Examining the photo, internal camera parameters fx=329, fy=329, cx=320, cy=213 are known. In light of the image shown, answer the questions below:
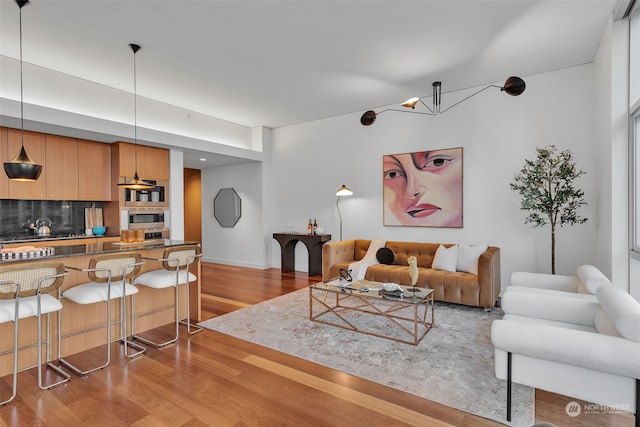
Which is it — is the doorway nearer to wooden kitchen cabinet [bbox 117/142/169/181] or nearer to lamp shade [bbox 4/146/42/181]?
wooden kitchen cabinet [bbox 117/142/169/181]

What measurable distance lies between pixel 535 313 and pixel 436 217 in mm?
2788

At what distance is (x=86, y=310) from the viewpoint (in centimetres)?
311

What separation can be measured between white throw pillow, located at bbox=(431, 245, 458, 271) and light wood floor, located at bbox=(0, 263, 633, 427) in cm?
240

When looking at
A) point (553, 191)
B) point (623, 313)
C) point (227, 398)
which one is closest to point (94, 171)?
point (227, 398)

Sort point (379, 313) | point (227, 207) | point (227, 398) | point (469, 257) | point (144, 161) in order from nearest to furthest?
point (227, 398) → point (379, 313) → point (469, 257) → point (144, 161) → point (227, 207)

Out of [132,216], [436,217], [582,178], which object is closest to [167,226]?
[132,216]

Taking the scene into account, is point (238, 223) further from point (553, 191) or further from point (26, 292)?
point (553, 191)

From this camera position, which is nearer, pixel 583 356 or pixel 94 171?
pixel 583 356

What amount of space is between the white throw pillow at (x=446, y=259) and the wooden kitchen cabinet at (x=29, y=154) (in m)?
5.65

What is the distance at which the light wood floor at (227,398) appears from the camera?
206 centimetres

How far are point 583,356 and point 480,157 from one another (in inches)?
148

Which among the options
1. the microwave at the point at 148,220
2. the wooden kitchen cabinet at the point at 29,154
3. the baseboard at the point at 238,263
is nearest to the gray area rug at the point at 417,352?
the microwave at the point at 148,220

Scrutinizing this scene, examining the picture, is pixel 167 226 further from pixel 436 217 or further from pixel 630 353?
pixel 630 353

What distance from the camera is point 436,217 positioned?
5.32 meters
